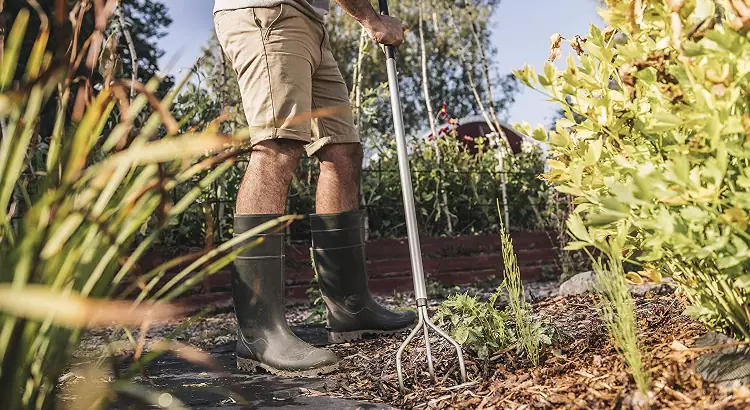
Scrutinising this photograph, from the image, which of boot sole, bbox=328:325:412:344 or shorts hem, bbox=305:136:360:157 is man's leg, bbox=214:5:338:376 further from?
boot sole, bbox=328:325:412:344

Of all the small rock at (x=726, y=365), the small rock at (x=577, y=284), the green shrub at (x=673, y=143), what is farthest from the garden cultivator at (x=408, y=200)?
the small rock at (x=577, y=284)

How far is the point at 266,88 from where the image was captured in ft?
7.59

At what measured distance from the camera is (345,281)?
8.78 feet

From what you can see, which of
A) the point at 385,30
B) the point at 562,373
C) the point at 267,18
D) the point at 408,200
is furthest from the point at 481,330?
the point at 267,18

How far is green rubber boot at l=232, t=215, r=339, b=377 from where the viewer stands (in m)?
2.21

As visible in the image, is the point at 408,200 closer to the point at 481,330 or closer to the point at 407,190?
the point at 407,190

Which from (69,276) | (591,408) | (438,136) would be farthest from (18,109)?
(438,136)

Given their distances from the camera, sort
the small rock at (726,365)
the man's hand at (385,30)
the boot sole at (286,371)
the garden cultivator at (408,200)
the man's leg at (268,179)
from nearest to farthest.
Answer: the small rock at (726,365), the garden cultivator at (408,200), the boot sole at (286,371), the man's leg at (268,179), the man's hand at (385,30)

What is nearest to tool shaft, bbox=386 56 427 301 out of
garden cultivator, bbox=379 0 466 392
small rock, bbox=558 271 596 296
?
garden cultivator, bbox=379 0 466 392

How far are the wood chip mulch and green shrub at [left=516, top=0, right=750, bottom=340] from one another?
0.14 meters

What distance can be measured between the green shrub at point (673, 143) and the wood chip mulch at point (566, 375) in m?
0.14

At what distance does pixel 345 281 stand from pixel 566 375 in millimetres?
1230

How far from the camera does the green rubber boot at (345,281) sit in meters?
2.66

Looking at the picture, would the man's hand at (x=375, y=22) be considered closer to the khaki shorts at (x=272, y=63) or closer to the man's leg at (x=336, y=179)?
the khaki shorts at (x=272, y=63)
